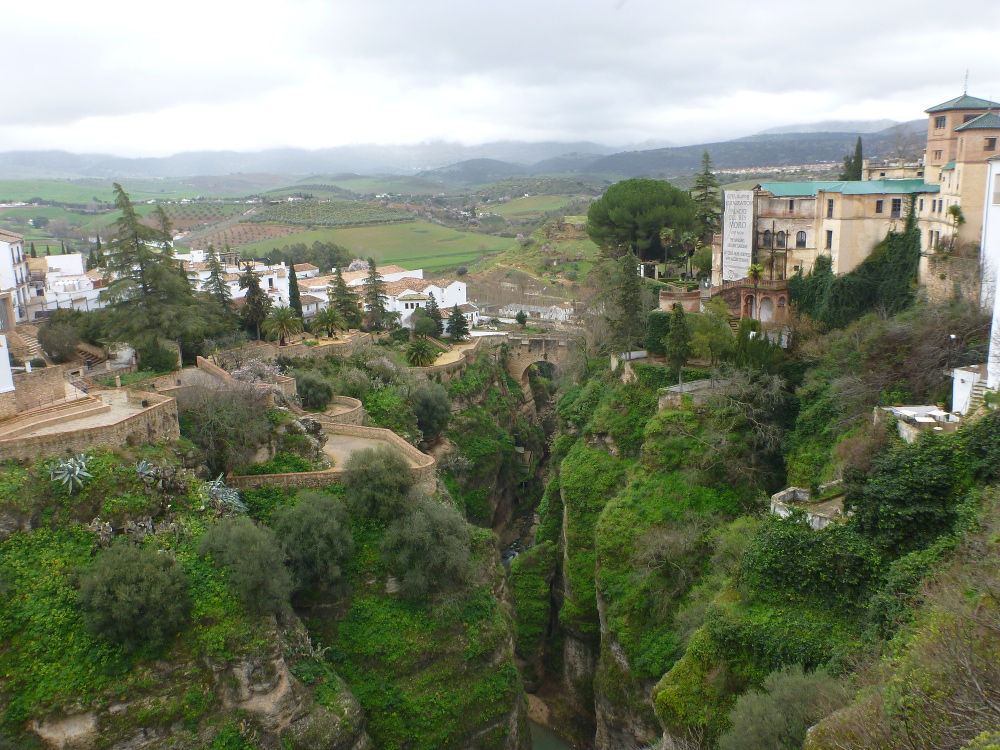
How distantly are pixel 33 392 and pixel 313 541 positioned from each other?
400 inches

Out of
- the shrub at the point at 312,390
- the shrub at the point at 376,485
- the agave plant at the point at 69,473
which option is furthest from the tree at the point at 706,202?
the agave plant at the point at 69,473

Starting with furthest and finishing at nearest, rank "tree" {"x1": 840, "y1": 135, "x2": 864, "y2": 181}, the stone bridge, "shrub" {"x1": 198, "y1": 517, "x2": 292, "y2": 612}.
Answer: the stone bridge
"tree" {"x1": 840, "y1": 135, "x2": 864, "y2": 181}
"shrub" {"x1": 198, "y1": 517, "x2": 292, "y2": 612}

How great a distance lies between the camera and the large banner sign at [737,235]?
1352 inches

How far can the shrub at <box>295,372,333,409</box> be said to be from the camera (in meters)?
32.1

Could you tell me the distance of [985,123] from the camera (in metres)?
23.2

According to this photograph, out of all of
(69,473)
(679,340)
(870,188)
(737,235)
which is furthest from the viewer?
(737,235)

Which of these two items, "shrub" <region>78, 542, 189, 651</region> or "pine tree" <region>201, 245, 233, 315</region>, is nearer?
"shrub" <region>78, 542, 189, 651</region>

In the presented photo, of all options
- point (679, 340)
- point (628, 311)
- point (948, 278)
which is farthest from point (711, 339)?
point (948, 278)

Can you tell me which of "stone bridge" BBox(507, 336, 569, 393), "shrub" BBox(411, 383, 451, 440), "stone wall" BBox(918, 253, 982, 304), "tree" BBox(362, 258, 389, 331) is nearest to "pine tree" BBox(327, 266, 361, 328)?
"tree" BBox(362, 258, 389, 331)

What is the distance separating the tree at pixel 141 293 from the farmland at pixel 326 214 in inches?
2909

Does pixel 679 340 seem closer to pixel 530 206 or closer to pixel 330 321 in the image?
pixel 330 321

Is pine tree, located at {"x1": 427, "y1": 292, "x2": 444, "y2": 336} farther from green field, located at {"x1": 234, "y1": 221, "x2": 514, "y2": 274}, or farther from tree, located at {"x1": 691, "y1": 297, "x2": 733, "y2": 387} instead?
green field, located at {"x1": 234, "y1": 221, "x2": 514, "y2": 274}

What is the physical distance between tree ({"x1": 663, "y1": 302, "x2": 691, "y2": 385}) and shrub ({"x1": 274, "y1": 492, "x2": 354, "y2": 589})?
14314 mm

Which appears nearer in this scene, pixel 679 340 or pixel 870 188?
pixel 870 188
